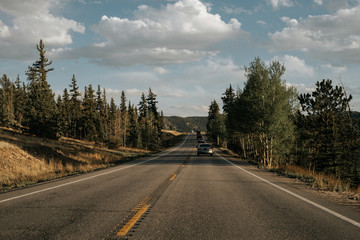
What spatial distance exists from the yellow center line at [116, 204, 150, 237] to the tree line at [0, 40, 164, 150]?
28642 mm

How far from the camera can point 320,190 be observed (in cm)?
906

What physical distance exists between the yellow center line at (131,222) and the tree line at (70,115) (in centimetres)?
2864

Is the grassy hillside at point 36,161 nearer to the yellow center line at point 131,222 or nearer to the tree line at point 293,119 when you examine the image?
the yellow center line at point 131,222

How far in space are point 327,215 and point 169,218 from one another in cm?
335

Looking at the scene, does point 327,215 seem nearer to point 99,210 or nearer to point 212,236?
point 212,236

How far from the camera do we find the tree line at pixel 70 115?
1208 inches

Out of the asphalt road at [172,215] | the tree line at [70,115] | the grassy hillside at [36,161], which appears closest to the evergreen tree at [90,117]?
the tree line at [70,115]

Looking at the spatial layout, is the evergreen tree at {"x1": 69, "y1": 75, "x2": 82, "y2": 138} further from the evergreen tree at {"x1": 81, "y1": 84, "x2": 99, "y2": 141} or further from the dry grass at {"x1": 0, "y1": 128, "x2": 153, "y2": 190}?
the dry grass at {"x1": 0, "y1": 128, "x2": 153, "y2": 190}

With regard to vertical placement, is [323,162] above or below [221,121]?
below

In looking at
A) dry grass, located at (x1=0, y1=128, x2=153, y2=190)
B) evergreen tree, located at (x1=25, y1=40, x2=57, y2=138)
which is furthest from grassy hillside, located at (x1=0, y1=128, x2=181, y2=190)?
evergreen tree, located at (x1=25, y1=40, x2=57, y2=138)

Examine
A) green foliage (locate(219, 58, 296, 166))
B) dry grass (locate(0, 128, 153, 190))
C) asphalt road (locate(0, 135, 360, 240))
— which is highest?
green foliage (locate(219, 58, 296, 166))

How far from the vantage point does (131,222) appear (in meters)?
4.79

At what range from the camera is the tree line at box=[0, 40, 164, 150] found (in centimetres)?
3069

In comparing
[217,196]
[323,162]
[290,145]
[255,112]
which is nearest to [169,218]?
[217,196]
